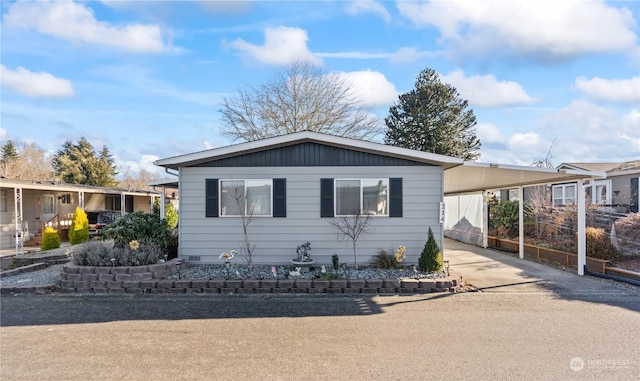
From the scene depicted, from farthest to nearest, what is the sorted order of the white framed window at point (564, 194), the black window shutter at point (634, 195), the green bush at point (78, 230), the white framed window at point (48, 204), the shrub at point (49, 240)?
the white framed window at point (48, 204), the white framed window at point (564, 194), the green bush at point (78, 230), the black window shutter at point (634, 195), the shrub at point (49, 240)

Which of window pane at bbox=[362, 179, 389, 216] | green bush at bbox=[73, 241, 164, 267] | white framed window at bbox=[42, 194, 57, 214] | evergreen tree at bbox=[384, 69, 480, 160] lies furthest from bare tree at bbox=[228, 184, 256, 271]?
evergreen tree at bbox=[384, 69, 480, 160]

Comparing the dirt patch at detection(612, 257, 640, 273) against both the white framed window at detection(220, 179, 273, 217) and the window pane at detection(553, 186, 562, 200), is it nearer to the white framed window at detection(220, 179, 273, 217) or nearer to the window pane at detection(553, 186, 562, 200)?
the white framed window at detection(220, 179, 273, 217)

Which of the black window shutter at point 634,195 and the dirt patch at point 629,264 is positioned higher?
the black window shutter at point 634,195

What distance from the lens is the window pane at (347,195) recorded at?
8.79 meters

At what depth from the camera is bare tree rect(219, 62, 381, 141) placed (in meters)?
21.5

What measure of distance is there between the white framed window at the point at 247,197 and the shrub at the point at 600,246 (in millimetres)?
7866

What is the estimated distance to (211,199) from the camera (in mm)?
8867

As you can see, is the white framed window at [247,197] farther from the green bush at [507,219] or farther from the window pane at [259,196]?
the green bush at [507,219]

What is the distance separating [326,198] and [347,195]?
50cm

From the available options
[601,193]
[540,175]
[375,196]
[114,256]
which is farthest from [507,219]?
Result: [114,256]

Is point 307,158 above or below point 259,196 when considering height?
above

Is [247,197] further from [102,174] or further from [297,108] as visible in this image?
[102,174]

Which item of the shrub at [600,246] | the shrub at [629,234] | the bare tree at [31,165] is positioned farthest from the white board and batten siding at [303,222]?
the bare tree at [31,165]

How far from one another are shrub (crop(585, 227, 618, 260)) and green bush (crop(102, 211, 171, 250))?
410 inches
